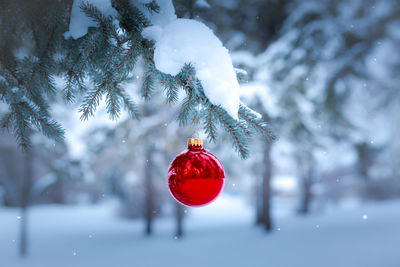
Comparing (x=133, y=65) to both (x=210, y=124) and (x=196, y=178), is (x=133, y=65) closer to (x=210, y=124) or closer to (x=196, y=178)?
(x=210, y=124)

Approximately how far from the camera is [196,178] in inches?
55.7

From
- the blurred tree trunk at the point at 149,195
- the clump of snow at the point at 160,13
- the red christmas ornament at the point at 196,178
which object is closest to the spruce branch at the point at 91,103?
the clump of snow at the point at 160,13

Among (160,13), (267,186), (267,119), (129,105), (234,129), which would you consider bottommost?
(267,186)

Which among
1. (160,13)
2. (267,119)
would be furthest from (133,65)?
(267,119)

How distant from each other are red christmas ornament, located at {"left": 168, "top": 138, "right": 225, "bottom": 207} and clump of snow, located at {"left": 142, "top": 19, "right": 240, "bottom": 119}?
→ 1.02 ft

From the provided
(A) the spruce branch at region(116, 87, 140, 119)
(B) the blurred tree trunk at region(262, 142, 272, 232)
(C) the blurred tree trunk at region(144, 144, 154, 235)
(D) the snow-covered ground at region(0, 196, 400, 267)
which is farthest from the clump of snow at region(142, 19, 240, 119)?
(C) the blurred tree trunk at region(144, 144, 154, 235)

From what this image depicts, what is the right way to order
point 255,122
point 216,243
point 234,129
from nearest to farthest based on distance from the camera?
point 234,129 → point 255,122 → point 216,243

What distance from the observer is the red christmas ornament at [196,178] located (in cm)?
142

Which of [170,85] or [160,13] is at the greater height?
[160,13]

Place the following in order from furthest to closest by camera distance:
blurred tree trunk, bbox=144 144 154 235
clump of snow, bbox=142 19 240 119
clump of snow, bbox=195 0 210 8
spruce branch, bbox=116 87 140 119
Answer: blurred tree trunk, bbox=144 144 154 235 → clump of snow, bbox=195 0 210 8 → spruce branch, bbox=116 87 140 119 → clump of snow, bbox=142 19 240 119

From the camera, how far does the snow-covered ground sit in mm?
5625

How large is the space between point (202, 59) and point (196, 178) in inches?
23.1

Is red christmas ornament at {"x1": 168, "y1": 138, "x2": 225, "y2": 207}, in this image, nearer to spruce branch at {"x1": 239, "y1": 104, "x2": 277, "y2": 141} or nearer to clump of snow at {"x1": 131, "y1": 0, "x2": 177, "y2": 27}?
spruce branch at {"x1": 239, "y1": 104, "x2": 277, "y2": 141}

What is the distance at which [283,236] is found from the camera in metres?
7.03
